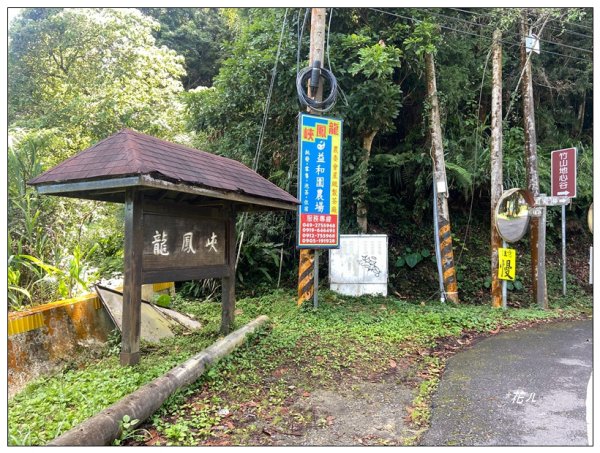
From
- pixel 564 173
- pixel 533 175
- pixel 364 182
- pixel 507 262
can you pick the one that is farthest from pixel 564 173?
pixel 364 182

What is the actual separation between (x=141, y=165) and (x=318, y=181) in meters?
4.44

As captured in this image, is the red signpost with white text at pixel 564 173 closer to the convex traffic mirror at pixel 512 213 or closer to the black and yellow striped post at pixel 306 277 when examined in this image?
the convex traffic mirror at pixel 512 213

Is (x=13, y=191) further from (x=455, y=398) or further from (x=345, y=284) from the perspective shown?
(x=455, y=398)

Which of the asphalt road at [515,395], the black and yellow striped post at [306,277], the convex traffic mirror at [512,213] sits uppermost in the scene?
the convex traffic mirror at [512,213]

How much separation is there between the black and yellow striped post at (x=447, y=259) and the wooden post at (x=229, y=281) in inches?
207

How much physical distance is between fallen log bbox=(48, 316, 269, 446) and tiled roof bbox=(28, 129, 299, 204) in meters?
1.82

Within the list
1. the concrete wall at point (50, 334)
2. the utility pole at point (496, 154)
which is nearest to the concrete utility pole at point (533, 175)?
the utility pole at point (496, 154)

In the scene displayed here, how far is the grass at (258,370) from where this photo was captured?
3.36 meters

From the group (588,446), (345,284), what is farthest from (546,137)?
(588,446)

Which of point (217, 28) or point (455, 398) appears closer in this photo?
point (455, 398)

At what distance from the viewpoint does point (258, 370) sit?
4.81 metres

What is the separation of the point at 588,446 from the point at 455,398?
1.22 meters

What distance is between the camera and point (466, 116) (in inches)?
471

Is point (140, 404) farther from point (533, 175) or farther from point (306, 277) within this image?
point (533, 175)
